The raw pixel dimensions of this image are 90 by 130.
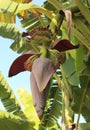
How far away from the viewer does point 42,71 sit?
0.60 meters

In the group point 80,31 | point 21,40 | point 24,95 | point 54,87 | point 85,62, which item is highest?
A: point 80,31

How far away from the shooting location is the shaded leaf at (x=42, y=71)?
58 centimetres

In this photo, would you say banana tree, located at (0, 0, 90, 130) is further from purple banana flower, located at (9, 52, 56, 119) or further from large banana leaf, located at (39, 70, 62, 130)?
large banana leaf, located at (39, 70, 62, 130)

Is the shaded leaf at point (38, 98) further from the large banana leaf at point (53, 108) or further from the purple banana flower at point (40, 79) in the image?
the large banana leaf at point (53, 108)

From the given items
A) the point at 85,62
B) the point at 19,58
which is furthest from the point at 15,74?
the point at 85,62

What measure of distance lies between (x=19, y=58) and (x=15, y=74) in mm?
34

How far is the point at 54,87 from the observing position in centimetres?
195

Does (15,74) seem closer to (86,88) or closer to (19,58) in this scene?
(19,58)

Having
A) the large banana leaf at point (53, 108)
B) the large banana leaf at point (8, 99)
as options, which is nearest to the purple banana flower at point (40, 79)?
the large banana leaf at point (53, 108)

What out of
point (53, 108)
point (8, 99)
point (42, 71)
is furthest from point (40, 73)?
point (8, 99)

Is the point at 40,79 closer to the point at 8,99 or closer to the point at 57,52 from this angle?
the point at 57,52

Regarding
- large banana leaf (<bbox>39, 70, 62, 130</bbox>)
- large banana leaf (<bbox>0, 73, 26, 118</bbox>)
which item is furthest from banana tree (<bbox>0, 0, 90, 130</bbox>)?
large banana leaf (<bbox>0, 73, 26, 118</bbox>)

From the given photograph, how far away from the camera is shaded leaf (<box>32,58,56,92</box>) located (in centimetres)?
58

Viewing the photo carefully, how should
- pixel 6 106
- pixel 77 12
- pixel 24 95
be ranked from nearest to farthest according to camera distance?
pixel 77 12, pixel 6 106, pixel 24 95
